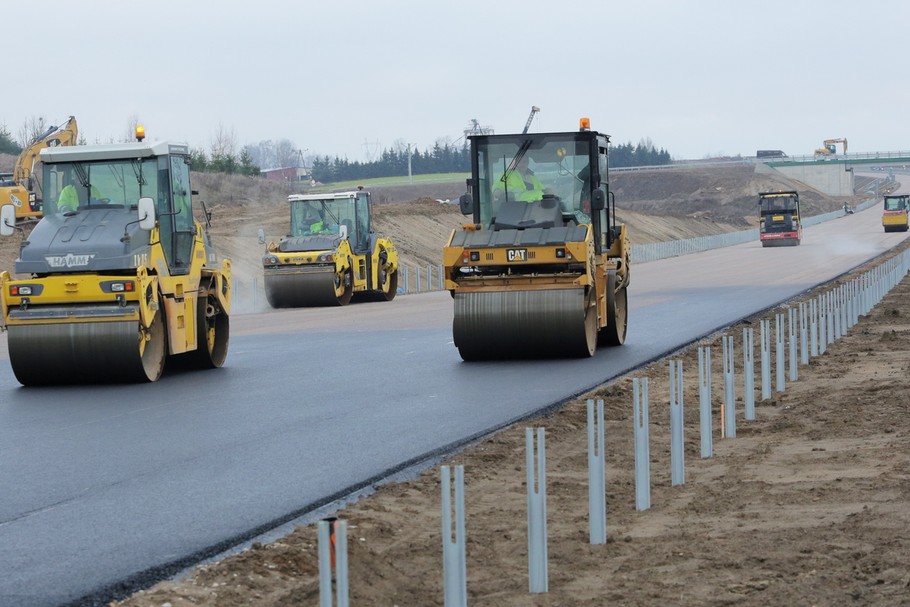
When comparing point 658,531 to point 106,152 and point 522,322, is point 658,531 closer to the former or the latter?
point 522,322

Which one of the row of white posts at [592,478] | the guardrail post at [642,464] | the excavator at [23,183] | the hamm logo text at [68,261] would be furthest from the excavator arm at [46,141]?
the guardrail post at [642,464]

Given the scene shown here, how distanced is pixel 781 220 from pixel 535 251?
60.0m

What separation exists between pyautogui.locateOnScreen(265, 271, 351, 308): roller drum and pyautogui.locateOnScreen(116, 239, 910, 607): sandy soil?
71.0ft

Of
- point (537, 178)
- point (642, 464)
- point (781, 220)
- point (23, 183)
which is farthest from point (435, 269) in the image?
point (642, 464)

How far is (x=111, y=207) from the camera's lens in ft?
54.7

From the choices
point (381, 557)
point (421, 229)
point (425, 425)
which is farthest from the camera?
point (421, 229)

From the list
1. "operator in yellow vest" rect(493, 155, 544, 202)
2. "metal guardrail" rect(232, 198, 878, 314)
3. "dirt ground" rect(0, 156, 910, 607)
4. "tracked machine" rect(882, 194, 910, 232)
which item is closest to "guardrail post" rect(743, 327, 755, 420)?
"dirt ground" rect(0, 156, 910, 607)

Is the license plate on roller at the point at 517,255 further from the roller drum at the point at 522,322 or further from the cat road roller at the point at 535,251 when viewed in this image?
the roller drum at the point at 522,322

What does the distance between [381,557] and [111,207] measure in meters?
10.4

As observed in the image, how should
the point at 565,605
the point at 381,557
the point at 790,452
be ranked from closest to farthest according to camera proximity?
the point at 565,605 < the point at 381,557 < the point at 790,452

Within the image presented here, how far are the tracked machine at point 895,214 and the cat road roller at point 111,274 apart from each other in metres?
75.6

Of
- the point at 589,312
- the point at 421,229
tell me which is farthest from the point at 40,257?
the point at 421,229

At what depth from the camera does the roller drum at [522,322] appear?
1762 centimetres

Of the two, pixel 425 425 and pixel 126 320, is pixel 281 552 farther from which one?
pixel 126 320
